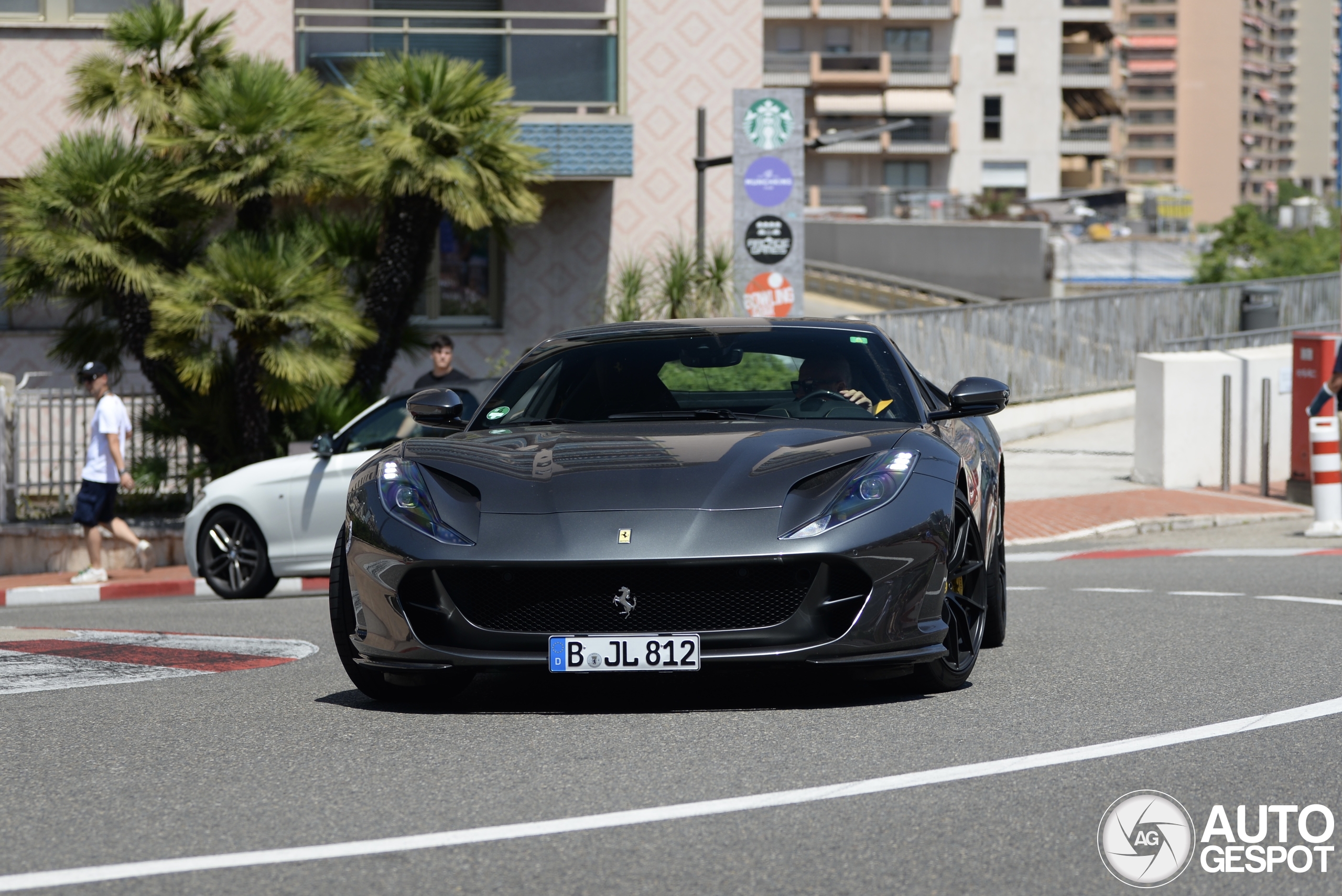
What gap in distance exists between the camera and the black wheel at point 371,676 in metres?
6.38

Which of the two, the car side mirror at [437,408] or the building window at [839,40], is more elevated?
the building window at [839,40]

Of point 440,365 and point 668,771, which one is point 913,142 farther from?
point 668,771

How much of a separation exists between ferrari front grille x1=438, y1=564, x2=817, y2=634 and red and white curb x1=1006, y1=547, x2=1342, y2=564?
7.85 m

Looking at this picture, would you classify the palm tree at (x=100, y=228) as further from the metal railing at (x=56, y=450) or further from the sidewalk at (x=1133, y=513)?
the sidewalk at (x=1133, y=513)

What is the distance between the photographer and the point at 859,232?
2213 inches

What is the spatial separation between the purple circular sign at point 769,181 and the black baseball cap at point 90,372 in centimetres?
757

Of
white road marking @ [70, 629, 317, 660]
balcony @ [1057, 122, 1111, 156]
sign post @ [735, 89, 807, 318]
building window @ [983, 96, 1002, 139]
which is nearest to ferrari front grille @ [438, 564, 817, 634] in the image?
white road marking @ [70, 629, 317, 660]

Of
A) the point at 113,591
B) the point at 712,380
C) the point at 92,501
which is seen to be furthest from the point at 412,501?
the point at 92,501

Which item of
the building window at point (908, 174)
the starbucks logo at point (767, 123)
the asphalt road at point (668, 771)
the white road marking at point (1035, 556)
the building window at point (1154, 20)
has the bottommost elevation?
the white road marking at point (1035, 556)

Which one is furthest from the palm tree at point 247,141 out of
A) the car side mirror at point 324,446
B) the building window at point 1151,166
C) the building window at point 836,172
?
the building window at point 1151,166

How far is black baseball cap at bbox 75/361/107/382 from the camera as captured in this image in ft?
47.2

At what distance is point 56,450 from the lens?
17062 mm

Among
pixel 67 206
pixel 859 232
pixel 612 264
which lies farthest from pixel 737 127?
pixel 859 232

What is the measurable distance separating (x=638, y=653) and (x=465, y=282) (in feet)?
58.0
